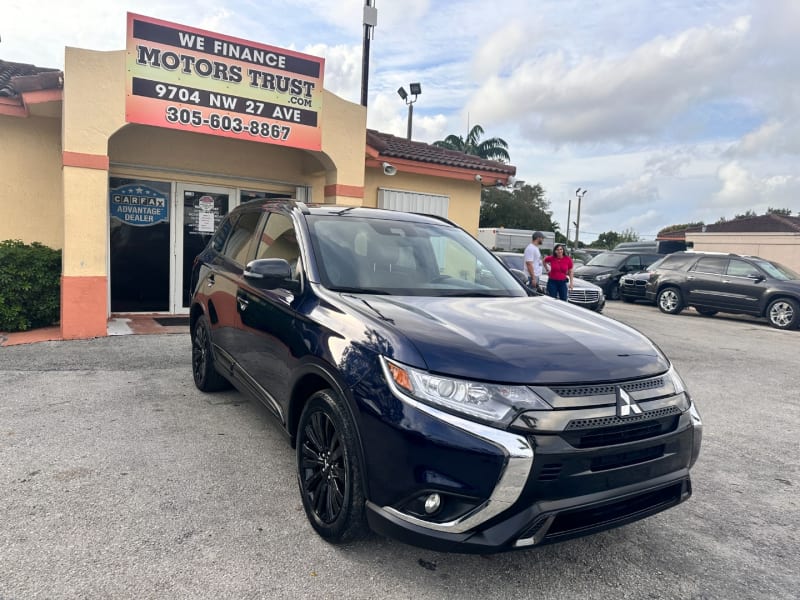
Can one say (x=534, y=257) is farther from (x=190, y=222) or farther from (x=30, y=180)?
(x=30, y=180)

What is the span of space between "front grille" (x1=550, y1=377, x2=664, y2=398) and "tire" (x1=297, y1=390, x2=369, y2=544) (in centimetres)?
94

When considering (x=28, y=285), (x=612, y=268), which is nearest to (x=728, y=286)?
(x=612, y=268)

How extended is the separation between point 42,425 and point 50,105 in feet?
18.0

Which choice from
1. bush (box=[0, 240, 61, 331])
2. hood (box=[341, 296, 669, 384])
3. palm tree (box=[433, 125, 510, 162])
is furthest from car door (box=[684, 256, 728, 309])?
palm tree (box=[433, 125, 510, 162])

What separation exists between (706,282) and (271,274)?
44.6 feet

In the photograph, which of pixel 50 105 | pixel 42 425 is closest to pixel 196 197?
pixel 50 105

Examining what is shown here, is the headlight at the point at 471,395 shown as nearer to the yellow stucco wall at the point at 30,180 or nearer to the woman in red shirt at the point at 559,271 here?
the yellow stucco wall at the point at 30,180

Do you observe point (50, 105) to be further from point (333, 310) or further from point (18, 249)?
point (333, 310)

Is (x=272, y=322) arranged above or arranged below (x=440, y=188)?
below

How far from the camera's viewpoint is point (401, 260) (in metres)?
3.71

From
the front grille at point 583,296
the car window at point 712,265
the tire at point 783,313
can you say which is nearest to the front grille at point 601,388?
the front grille at point 583,296

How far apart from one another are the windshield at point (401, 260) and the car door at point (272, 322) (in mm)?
224

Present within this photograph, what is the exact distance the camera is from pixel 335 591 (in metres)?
2.50

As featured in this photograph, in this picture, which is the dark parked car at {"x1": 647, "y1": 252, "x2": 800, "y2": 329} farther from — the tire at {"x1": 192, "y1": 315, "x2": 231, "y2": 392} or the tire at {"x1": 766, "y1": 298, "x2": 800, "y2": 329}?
the tire at {"x1": 192, "y1": 315, "x2": 231, "y2": 392}
